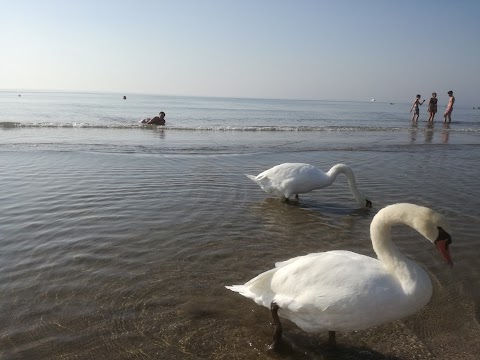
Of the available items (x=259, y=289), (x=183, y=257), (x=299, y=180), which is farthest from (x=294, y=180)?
(x=259, y=289)

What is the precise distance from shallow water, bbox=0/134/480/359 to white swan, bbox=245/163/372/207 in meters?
0.29

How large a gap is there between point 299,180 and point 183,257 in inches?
137

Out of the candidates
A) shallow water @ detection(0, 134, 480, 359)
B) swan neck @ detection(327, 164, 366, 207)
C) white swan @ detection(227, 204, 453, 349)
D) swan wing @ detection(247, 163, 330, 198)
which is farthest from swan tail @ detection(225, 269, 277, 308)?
swan neck @ detection(327, 164, 366, 207)

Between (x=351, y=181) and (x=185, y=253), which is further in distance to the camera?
(x=351, y=181)

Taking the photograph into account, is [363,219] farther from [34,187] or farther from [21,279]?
[34,187]

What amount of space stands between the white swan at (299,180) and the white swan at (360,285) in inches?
175

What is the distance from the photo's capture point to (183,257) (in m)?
5.44

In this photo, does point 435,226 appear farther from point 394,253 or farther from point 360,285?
point 360,285

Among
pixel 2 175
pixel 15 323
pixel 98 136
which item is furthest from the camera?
pixel 98 136

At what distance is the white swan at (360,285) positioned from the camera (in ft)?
A: 10.8

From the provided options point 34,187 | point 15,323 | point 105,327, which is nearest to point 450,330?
point 105,327

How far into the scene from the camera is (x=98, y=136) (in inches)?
763

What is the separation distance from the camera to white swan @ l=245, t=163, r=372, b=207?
8195 millimetres

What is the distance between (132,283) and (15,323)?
121cm
